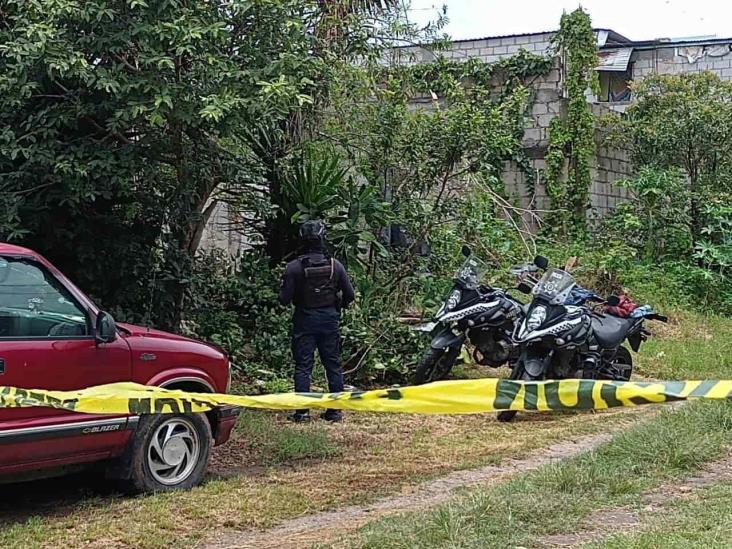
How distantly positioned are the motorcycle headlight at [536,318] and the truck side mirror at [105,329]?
13.7 ft

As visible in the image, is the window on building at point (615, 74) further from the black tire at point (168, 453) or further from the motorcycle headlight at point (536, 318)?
the black tire at point (168, 453)

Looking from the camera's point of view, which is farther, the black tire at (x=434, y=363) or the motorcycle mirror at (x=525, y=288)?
the black tire at (x=434, y=363)

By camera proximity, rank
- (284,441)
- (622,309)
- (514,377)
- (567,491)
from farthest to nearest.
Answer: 1. (622,309)
2. (514,377)
3. (284,441)
4. (567,491)

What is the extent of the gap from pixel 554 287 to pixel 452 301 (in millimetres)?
1173

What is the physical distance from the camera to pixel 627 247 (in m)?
16.6

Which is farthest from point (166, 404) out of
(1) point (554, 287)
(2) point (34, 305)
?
(1) point (554, 287)

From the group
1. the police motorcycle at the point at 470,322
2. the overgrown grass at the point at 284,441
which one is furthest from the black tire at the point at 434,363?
the overgrown grass at the point at 284,441

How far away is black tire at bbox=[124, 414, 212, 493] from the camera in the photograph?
6105mm

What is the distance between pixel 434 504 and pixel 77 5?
14.0ft

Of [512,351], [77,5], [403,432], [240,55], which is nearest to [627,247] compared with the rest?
[512,351]

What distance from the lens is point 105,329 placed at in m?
5.79

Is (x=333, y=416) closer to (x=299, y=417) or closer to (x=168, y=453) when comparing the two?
(x=299, y=417)

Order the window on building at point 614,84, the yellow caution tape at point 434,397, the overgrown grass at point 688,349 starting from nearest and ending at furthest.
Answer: the yellow caution tape at point 434,397 < the overgrown grass at point 688,349 < the window on building at point 614,84

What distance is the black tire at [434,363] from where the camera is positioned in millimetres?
9539
